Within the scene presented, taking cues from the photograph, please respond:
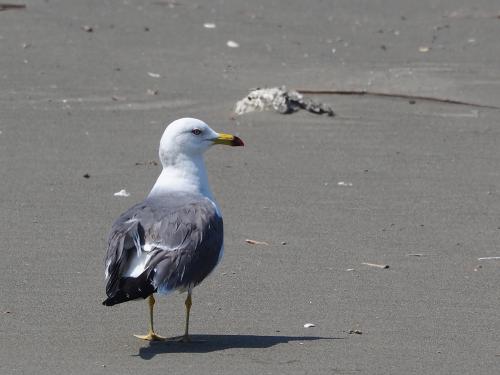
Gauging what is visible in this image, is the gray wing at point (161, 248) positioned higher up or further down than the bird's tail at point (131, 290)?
higher up

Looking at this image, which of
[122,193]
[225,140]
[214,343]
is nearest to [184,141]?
[225,140]

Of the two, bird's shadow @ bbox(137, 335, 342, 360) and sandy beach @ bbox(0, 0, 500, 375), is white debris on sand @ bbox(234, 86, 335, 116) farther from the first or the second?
bird's shadow @ bbox(137, 335, 342, 360)

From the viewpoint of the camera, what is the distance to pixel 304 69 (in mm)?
12742

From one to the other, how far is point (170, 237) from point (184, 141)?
85cm

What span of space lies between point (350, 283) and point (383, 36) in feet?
28.2

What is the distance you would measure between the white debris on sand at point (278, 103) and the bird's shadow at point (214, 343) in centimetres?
508

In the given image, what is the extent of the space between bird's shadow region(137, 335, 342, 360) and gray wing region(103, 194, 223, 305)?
293mm

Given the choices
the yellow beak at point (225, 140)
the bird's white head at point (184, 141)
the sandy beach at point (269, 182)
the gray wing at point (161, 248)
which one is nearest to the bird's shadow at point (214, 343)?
the sandy beach at point (269, 182)

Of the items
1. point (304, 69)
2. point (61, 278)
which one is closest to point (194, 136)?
point (61, 278)

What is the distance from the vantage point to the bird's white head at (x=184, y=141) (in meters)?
6.27

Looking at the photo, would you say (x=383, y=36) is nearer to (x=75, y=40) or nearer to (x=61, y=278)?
(x=75, y=40)

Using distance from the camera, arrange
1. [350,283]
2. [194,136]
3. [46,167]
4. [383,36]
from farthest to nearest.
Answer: [383,36] < [46,167] < [350,283] < [194,136]

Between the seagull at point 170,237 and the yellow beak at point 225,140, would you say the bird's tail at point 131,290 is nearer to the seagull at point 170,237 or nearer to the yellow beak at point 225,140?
the seagull at point 170,237

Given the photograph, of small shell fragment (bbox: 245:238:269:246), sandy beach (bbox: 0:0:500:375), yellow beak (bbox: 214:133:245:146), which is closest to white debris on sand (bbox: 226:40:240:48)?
sandy beach (bbox: 0:0:500:375)
